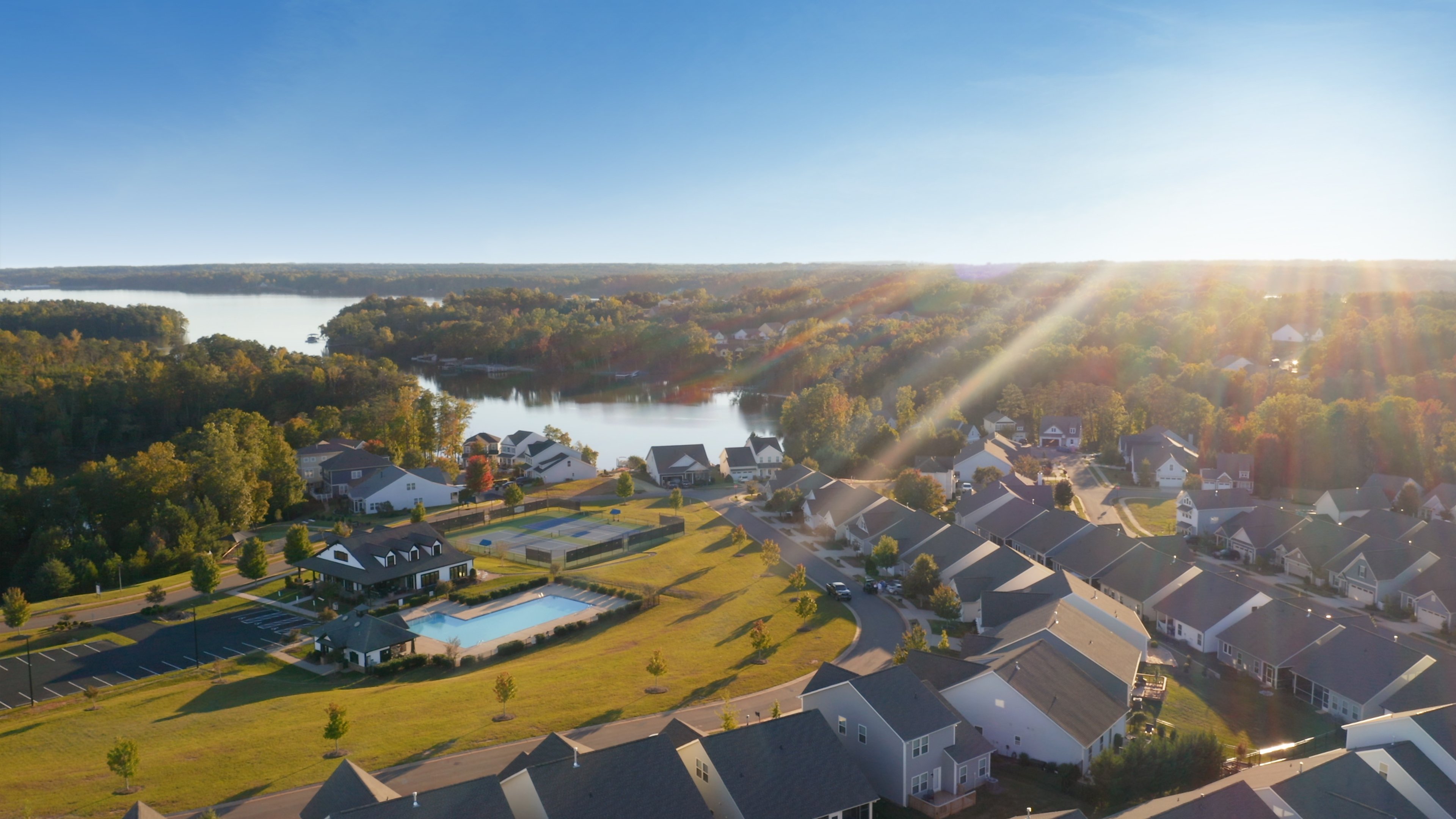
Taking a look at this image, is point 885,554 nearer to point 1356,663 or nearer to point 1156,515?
point 1356,663

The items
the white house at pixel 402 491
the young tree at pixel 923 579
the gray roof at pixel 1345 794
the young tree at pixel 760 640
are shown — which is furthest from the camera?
the white house at pixel 402 491

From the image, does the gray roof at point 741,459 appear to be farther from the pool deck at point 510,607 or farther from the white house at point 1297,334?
the white house at point 1297,334

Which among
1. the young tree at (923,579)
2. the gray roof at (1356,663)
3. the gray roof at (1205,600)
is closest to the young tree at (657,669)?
the young tree at (923,579)

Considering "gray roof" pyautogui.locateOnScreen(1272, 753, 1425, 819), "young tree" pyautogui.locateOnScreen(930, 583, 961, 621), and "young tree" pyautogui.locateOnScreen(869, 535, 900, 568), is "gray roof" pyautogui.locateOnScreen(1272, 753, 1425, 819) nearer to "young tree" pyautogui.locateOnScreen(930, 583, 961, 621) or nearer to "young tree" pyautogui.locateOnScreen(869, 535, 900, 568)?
"young tree" pyautogui.locateOnScreen(930, 583, 961, 621)

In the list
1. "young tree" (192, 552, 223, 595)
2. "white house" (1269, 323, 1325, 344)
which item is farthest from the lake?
"white house" (1269, 323, 1325, 344)

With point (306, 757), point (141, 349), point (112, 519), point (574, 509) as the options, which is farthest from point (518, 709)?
point (141, 349)

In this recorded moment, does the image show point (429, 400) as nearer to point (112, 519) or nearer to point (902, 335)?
point (112, 519)

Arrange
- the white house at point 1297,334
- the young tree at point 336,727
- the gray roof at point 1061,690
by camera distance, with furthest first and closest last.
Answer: the white house at point 1297,334, the gray roof at point 1061,690, the young tree at point 336,727
